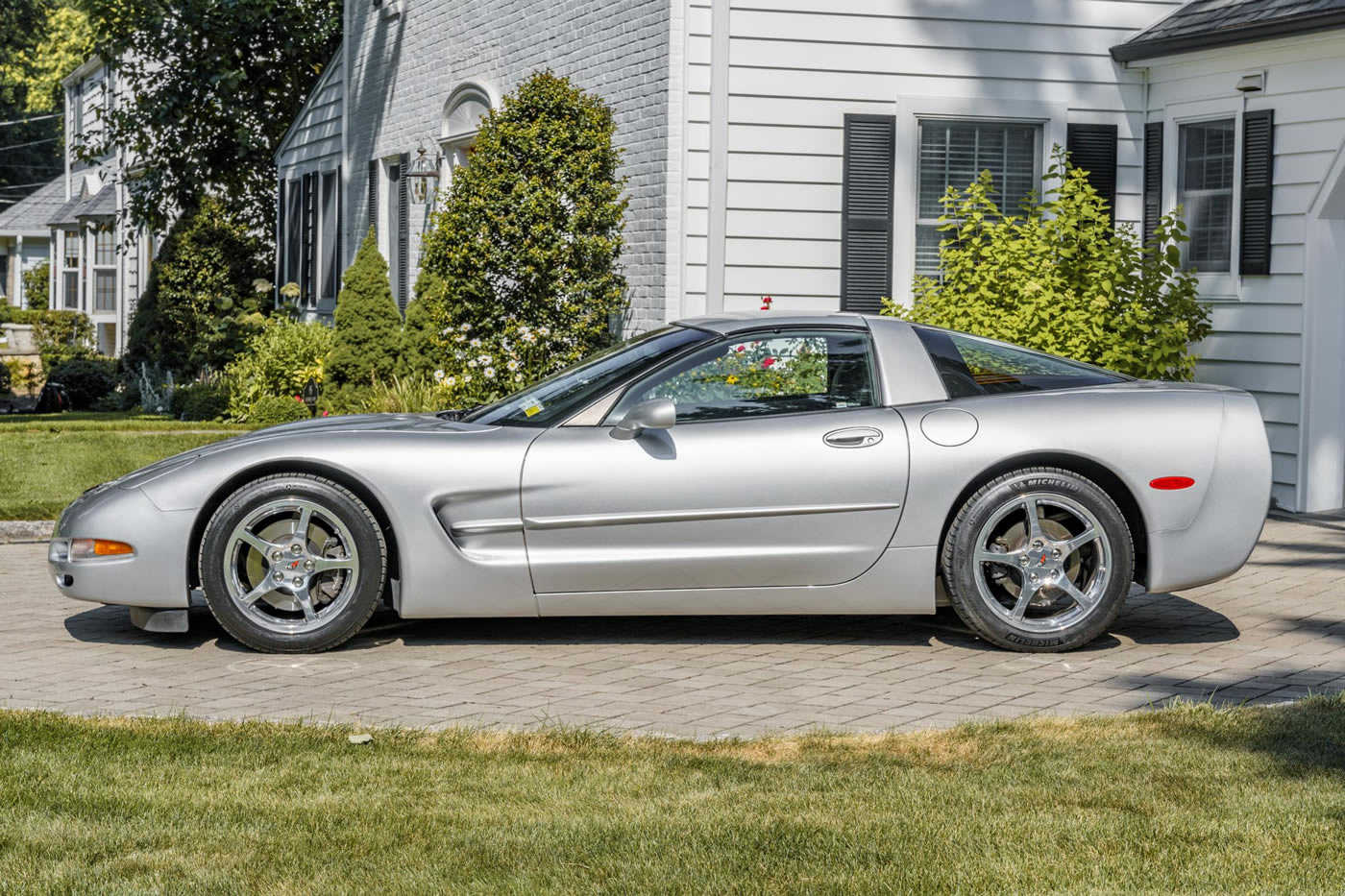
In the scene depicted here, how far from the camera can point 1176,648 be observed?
685 centimetres

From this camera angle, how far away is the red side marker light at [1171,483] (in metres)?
6.57

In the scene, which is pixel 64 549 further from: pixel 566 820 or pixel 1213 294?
pixel 1213 294

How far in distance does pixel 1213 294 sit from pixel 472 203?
5.67 meters

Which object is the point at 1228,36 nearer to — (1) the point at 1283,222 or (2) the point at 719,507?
(1) the point at 1283,222

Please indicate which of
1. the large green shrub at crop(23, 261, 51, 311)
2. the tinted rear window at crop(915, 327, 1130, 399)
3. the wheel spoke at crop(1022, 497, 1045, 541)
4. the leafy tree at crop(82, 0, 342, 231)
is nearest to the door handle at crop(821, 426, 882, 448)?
the tinted rear window at crop(915, 327, 1130, 399)

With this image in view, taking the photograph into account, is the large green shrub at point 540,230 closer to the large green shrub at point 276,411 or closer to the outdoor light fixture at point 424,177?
the outdoor light fixture at point 424,177

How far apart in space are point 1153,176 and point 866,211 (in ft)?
7.87

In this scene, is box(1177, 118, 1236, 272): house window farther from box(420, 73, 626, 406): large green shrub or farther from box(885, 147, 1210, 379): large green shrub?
box(420, 73, 626, 406): large green shrub

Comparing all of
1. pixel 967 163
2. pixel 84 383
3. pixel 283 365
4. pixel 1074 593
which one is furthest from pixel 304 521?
pixel 84 383

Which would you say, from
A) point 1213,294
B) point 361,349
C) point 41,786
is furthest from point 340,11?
point 41,786

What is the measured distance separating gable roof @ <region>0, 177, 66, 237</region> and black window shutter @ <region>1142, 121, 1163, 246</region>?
38678mm

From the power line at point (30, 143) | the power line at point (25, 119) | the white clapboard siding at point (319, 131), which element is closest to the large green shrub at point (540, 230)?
the white clapboard siding at point (319, 131)

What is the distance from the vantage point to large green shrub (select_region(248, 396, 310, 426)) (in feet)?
54.9

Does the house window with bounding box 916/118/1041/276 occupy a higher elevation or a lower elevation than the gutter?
lower
